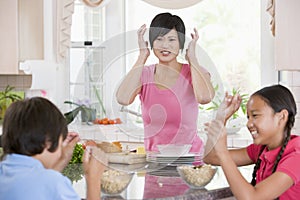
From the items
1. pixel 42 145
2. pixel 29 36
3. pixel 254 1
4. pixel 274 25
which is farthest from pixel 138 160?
pixel 254 1

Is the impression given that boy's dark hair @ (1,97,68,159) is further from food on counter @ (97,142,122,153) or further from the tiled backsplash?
the tiled backsplash

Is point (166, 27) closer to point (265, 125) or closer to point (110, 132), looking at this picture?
point (110, 132)

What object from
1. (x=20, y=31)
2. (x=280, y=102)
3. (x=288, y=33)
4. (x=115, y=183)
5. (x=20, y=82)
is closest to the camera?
(x=115, y=183)

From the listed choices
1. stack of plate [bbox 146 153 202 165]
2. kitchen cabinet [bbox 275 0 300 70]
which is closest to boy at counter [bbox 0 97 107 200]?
stack of plate [bbox 146 153 202 165]

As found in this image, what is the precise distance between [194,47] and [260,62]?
231 centimetres

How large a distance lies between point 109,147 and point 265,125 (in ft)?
2.02

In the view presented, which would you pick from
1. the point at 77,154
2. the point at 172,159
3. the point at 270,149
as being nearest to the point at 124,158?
the point at 172,159

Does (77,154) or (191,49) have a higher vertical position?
(191,49)

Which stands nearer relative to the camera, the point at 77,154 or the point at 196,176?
the point at 196,176

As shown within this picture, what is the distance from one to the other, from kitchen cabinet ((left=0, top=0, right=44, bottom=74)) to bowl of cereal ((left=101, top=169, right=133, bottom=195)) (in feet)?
7.90

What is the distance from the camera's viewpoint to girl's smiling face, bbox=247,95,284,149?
216 centimetres

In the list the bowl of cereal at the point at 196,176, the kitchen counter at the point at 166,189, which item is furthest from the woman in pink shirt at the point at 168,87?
the bowl of cereal at the point at 196,176

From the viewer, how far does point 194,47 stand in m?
2.48

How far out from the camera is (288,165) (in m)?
2.09
